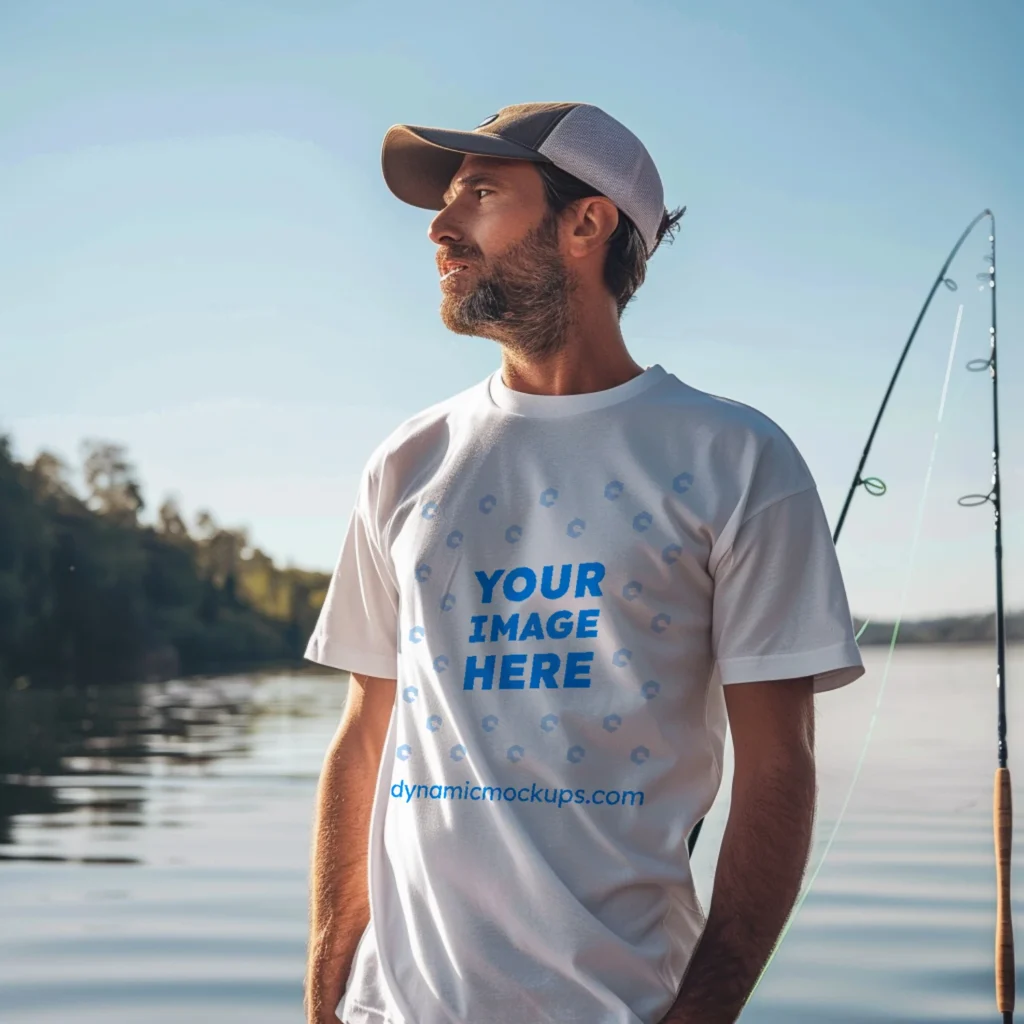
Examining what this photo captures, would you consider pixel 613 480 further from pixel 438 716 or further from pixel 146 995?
pixel 146 995

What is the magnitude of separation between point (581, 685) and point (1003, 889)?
154cm

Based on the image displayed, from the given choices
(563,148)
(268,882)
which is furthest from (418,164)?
(268,882)

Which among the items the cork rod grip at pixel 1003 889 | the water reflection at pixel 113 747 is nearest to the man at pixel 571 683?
the cork rod grip at pixel 1003 889

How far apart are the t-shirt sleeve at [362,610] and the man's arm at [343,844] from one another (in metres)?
0.04

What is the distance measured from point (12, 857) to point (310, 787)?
3496mm

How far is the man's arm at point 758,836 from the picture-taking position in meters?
1.37

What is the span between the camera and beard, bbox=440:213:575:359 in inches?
64.3

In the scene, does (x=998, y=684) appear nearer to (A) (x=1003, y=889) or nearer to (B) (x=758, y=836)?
(A) (x=1003, y=889)

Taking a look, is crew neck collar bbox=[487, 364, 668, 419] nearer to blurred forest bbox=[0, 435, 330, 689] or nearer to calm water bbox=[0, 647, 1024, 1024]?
calm water bbox=[0, 647, 1024, 1024]

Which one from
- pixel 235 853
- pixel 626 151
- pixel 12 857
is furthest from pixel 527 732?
pixel 12 857

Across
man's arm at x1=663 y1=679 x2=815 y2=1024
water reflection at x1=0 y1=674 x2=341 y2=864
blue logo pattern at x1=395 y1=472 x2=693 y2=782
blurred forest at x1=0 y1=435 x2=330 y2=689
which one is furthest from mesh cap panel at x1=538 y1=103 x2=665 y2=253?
blurred forest at x1=0 y1=435 x2=330 y2=689

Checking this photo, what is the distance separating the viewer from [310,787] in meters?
13.0

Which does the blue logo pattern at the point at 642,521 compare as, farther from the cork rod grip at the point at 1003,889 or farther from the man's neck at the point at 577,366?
the cork rod grip at the point at 1003,889

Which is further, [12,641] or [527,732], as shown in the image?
[12,641]
